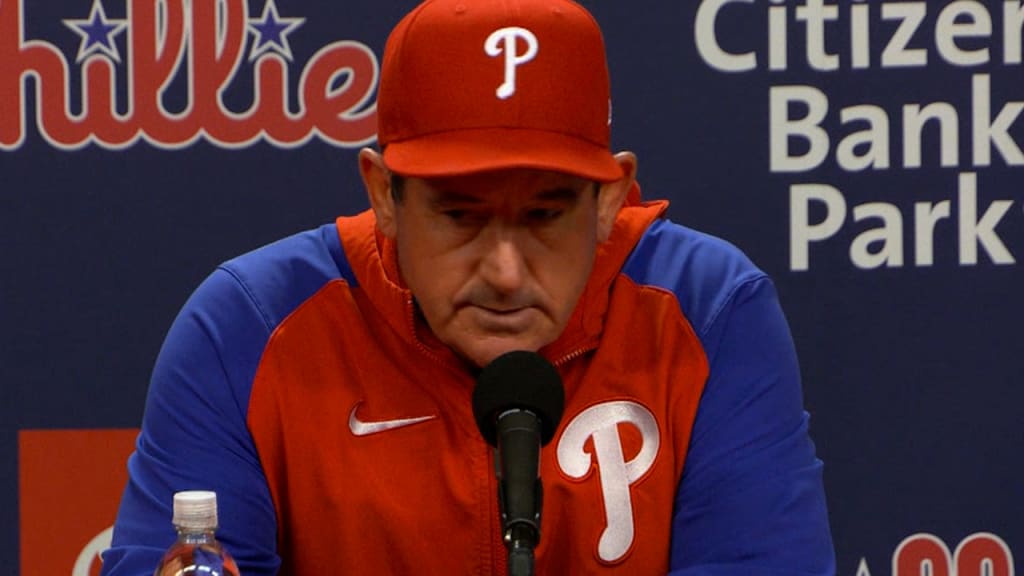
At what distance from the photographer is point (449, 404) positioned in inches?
52.4

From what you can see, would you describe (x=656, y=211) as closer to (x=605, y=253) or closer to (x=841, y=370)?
(x=605, y=253)

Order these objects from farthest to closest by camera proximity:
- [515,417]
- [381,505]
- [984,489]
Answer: [984,489]
[381,505]
[515,417]

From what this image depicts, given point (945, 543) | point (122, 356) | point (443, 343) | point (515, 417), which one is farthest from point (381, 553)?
point (945, 543)

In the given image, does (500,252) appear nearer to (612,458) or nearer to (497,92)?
(497,92)

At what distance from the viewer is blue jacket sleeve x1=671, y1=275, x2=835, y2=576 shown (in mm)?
1271

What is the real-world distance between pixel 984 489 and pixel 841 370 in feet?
0.70

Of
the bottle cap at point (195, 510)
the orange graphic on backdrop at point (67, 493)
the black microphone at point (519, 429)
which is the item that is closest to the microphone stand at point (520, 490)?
the black microphone at point (519, 429)

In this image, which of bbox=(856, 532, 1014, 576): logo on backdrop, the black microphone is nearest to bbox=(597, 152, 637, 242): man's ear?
the black microphone

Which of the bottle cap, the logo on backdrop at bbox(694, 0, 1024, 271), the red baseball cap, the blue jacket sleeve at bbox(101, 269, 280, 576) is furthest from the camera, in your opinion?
the logo on backdrop at bbox(694, 0, 1024, 271)

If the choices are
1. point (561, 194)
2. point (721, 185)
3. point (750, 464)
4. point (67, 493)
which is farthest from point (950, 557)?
point (67, 493)

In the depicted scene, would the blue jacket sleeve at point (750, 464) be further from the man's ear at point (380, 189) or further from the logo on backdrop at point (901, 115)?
the logo on backdrop at point (901, 115)

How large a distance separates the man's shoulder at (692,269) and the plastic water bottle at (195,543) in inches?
18.3

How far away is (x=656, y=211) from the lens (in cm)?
142

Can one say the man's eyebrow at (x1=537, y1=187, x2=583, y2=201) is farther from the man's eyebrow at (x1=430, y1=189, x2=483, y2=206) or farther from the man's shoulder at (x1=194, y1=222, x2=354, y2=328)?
the man's shoulder at (x1=194, y1=222, x2=354, y2=328)
